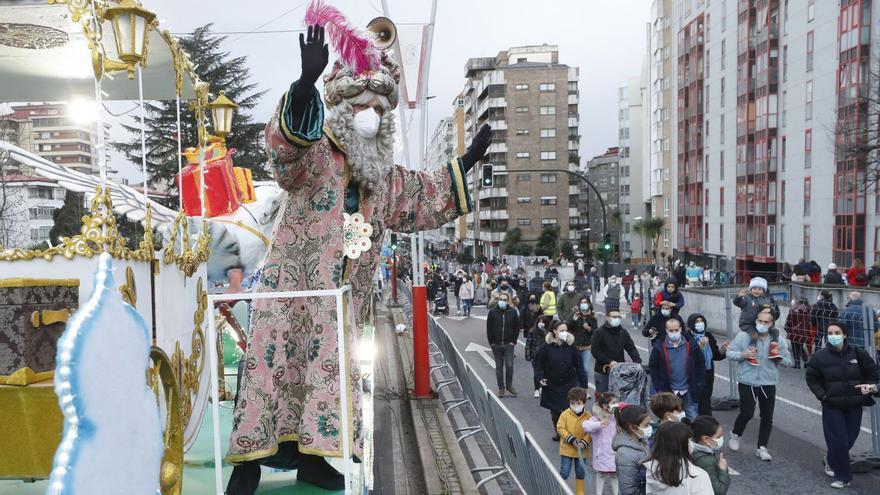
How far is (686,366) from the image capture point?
7977 mm

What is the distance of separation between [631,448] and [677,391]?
3.09m

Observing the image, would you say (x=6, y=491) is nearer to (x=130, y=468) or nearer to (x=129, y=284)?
(x=129, y=284)

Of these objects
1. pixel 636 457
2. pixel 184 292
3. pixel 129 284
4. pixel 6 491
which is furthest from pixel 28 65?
pixel 636 457

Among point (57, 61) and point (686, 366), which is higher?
point (57, 61)

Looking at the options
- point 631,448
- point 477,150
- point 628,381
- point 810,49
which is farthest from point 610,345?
point 810,49

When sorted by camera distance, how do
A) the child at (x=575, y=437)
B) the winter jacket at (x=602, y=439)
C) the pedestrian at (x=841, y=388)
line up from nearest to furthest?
the winter jacket at (x=602, y=439), the child at (x=575, y=437), the pedestrian at (x=841, y=388)

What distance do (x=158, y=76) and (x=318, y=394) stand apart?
A: 9.16ft

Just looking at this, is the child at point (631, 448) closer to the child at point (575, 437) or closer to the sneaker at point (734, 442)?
the child at point (575, 437)

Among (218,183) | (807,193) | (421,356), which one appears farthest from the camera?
(807,193)

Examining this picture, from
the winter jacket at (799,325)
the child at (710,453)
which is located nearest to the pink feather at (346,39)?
the child at (710,453)

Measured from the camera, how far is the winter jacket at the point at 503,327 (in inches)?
429

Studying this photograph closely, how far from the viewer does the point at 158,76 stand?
489 centimetres

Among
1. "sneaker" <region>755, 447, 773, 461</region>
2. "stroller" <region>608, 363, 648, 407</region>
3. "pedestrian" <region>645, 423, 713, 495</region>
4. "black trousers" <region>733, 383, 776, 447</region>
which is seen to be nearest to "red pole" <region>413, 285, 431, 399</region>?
"stroller" <region>608, 363, 648, 407</region>

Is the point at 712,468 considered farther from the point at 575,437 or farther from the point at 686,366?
the point at 686,366
